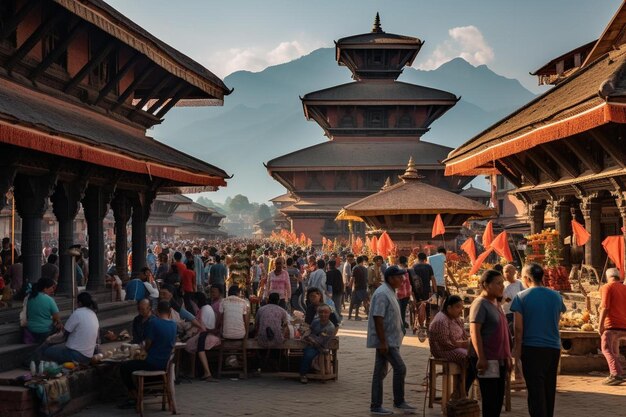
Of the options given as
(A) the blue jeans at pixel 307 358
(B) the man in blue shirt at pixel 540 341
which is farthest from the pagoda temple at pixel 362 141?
(B) the man in blue shirt at pixel 540 341

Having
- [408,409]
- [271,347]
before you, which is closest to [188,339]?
[271,347]

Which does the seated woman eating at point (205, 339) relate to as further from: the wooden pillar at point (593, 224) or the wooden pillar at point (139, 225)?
the wooden pillar at point (593, 224)

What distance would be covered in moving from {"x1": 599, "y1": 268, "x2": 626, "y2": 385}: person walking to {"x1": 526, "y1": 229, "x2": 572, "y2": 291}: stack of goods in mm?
4672

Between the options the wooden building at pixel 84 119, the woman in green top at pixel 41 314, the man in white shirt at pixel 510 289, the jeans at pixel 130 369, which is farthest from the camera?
the wooden building at pixel 84 119

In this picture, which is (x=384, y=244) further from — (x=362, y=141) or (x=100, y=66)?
(x=362, y=141)

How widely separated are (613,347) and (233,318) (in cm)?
558

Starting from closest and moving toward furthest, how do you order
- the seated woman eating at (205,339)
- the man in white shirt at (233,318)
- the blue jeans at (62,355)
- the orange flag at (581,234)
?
the blue jeans at (62,355), the seated woman eating at (205,339), the man in white shirt at (233,318), the orange flag at (581,234)

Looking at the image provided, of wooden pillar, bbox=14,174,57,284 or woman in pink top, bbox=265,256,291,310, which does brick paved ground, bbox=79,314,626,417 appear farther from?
woman in pink top, bbox=265,256,291,310

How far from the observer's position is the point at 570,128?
1358 cm

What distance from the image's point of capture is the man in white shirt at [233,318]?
1307cm

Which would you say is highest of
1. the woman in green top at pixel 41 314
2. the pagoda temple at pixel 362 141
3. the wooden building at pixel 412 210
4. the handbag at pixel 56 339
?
the pagoda temple at pixel 362 141

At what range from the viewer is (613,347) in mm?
11680

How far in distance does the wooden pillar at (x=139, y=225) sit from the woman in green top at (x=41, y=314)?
8.02 m

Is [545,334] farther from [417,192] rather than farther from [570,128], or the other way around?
[417,192]
